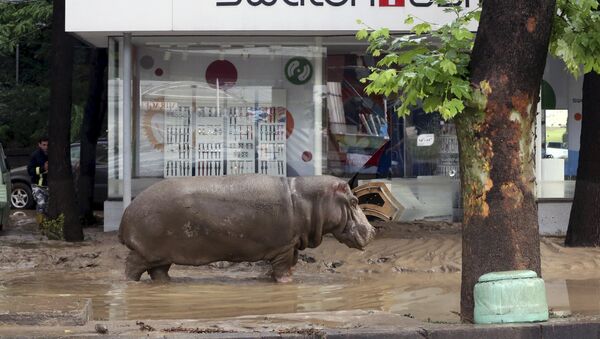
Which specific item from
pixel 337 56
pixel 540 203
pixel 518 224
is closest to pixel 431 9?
pixel 337 56

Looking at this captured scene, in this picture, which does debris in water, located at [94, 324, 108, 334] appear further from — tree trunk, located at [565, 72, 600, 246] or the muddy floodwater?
tree trunk, located at [565, 72, 600, 246]

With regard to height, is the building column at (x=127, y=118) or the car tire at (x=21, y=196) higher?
the building column at (x=127, y=118)

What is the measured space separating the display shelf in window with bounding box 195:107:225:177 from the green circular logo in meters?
1.40

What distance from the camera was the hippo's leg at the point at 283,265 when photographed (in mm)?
11719

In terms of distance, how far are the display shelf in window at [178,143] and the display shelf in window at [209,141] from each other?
149 millimetres

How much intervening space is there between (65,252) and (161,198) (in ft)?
11.8

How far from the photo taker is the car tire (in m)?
23.2

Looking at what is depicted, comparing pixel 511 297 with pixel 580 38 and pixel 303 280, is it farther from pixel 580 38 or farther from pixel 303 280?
pixel 303 280

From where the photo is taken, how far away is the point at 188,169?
16.8 metres

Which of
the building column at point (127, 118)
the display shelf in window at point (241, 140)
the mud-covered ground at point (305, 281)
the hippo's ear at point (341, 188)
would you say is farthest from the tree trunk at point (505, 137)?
the display shelf in window at point (241, 140)

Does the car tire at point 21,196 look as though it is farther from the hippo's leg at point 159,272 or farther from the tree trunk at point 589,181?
the tree trunk at point 589,181

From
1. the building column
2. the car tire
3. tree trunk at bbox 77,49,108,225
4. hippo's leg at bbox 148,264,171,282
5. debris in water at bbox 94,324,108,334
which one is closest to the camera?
debris in water at bbox 94,324,108,334

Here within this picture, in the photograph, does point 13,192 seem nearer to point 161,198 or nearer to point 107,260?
point 107,260

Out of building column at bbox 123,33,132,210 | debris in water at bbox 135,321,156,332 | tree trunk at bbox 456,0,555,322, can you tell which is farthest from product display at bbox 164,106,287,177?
debris in water at bbox 135,321,156,332
